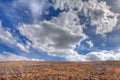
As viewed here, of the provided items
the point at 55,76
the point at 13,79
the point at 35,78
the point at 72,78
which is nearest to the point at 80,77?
the point at 72,78

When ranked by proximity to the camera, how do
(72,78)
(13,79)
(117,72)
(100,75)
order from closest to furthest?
(13,79) → (72,78) → (100,75) → (117,72)

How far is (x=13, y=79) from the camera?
3594 centimetres

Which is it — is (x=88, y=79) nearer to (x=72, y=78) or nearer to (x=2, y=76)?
(x=72, y=78)

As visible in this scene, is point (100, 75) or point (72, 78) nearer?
point (72, 78)

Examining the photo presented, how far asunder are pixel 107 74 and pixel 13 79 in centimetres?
1623

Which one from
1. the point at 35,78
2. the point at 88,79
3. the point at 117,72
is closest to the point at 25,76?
the point at 35,78

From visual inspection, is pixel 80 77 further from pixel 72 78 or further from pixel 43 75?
pixel 43 75

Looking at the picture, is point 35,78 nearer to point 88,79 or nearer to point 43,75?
point 43,75

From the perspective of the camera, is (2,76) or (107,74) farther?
(107,74)

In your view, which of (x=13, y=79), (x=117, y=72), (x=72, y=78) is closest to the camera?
(x=13, y=79)

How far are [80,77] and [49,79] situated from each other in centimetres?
519

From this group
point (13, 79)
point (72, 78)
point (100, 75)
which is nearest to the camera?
point (13, 79)

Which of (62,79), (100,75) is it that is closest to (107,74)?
(100,75)

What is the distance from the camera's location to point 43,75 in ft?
131
